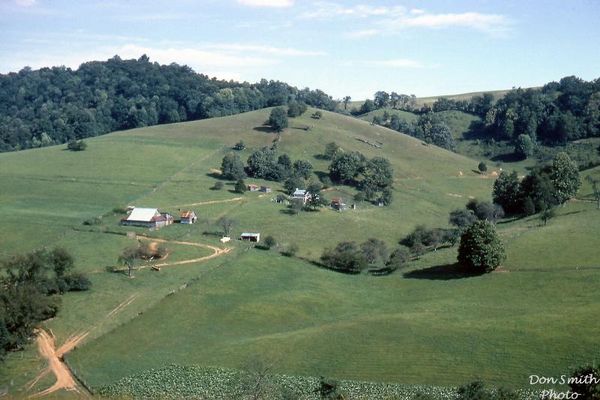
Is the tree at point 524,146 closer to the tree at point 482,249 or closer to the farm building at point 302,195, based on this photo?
the farm building at point 302,195

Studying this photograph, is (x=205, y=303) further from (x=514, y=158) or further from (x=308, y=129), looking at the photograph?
(x=514, y=158)

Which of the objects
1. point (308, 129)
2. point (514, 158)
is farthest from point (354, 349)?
point (514, 158)

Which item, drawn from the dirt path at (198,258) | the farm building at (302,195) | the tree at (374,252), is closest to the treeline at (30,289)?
the dirt path at (198,258)

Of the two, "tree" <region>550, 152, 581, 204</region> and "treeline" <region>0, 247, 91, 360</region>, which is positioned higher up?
"tree" <region>550, 152, 581, 204</region>

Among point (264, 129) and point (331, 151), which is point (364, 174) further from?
point (264, 129)

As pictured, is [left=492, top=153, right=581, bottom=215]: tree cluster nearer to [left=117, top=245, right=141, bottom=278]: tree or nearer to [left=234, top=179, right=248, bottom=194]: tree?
[left=234, top=179, right=248, bottom=194]: tree

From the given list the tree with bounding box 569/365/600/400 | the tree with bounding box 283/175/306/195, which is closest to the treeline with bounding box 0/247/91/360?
the tree with bounding box 569/365/600/400

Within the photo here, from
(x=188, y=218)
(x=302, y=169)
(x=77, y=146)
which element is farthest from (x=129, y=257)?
(x=77, y=146)
